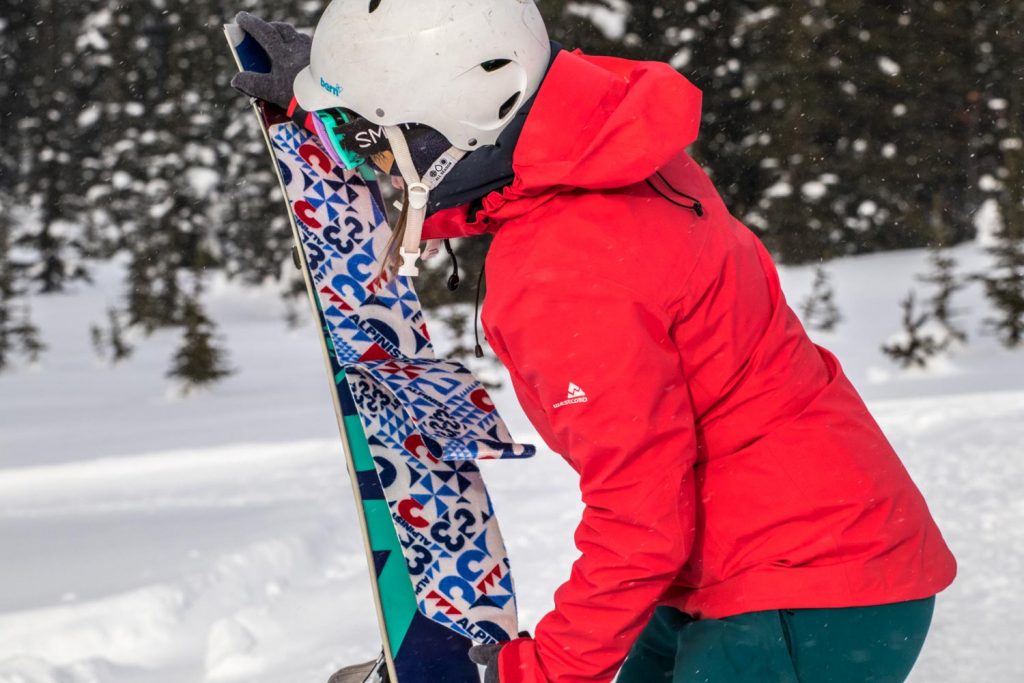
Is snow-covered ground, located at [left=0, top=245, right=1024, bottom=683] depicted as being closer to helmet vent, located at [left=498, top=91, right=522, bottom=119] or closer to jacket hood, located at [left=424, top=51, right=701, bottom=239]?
helmet vent, located at [left=498, top=91, right=522, bottom=119]

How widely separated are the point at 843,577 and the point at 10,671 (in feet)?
9.77

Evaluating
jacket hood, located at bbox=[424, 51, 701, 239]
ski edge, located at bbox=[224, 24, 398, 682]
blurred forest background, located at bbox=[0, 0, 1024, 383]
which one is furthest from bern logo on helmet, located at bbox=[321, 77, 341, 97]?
blurred forest background, located at bbox=[0, 0, 1024, 383]

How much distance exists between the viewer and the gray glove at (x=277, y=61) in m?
2.58

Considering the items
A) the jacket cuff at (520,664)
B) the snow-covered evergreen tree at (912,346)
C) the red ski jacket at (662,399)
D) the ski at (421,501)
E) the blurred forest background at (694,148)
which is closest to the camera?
the red ski jacket at (662,399)

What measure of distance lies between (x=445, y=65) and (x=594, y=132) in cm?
36

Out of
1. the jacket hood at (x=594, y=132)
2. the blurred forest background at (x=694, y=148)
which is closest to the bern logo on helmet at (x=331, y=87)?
the jacket hood at (x=594, y=132)

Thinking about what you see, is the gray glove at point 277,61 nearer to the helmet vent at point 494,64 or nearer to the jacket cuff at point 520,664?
the helmet vent at point 494,64

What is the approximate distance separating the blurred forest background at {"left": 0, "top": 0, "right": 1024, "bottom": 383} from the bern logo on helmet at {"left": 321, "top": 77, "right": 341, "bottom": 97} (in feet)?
41.2

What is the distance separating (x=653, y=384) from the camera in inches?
55.9

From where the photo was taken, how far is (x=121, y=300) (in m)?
21.2

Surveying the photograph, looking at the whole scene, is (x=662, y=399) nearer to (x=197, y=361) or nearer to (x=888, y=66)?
(x=197, y=361)

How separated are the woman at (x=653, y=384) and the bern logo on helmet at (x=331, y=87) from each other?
0.09m

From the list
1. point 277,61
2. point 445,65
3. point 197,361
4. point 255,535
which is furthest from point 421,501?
point 197,361

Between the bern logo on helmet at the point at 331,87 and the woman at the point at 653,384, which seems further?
the bern logo on helmet at the point at 331,87
